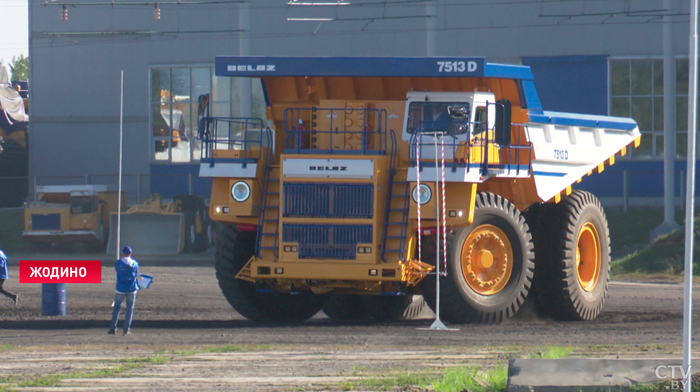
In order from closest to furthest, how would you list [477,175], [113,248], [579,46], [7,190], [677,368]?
[677,368] → [477,175] → [113,248] → [579,46] → [7,190]

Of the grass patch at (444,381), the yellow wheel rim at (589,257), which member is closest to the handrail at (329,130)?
the yellow wheel rim at (589,257)

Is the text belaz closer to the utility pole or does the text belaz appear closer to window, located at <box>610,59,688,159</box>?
the utility pole

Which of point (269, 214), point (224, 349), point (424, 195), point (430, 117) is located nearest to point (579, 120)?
point (430, 117)

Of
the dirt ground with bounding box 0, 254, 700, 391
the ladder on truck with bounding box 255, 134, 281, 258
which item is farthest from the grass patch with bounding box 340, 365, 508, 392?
the ladder on truck with bounding box 255, 134, 281, 258

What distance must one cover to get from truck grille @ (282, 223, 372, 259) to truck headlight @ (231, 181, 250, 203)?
0.72m

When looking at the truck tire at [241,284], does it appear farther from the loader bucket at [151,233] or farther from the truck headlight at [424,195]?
the loader bucket at [151,233]

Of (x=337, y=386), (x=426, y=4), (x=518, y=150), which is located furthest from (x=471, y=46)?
(x=337, y=386)

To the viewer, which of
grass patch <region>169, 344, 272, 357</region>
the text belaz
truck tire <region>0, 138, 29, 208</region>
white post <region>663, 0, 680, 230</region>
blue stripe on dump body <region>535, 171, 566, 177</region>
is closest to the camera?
grass patch <region>169, 344, 272, 357</region>

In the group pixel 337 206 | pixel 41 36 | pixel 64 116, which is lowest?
pixel 337 206

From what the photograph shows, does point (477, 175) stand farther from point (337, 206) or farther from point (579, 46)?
point (579, 46)

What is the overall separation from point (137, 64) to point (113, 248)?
13074 millimetres

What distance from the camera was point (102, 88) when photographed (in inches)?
1700

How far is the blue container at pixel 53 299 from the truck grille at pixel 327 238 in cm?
476

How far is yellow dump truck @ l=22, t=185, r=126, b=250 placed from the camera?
3175 centimetres
